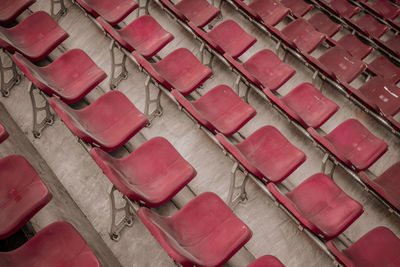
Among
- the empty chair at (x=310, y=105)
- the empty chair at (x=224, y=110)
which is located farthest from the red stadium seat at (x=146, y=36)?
the empty chair at (x=310, y=105)

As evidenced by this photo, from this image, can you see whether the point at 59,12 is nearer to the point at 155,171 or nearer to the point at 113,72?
the point at 113,72

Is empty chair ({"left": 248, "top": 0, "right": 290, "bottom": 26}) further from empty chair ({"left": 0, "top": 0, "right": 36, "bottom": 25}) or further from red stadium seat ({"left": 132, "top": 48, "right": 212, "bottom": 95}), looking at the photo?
empty chair ({"left": 0, "top": 0, "right": 36, "bottom": 25})

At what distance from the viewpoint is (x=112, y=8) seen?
1.70 metres

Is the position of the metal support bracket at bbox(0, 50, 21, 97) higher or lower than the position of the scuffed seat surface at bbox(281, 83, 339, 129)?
higher

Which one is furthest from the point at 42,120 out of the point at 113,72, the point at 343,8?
the point at 343,8

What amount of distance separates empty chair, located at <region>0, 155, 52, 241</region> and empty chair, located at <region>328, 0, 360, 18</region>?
83.3 inches

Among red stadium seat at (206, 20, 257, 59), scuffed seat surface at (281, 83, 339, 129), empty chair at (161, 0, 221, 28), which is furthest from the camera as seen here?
empty chair at (161, 0, 221, 28)

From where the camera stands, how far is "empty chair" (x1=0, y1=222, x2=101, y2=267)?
2.85 feet

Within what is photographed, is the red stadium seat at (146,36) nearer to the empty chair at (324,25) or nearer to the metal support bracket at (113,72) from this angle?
the metal support bracket at (113,72)

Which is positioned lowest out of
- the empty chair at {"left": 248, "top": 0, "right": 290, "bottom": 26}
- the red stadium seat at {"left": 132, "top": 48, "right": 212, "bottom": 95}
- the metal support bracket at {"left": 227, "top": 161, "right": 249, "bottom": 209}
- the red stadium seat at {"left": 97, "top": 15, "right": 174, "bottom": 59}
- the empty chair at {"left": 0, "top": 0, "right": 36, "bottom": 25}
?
the metal support bracket at {"left": 227, "top": 161, "right": 249, "bottom": 209}

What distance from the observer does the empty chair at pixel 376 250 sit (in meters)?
1.10

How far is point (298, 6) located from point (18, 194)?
1.95 meters

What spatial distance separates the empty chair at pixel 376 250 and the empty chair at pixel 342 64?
0.81m

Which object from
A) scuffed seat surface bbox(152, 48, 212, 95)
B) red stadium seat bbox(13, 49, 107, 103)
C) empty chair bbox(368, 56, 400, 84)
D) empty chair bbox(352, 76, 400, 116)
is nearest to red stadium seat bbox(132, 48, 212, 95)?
Result: scuffed seat surface bbox(152, 48, 212, 95)
